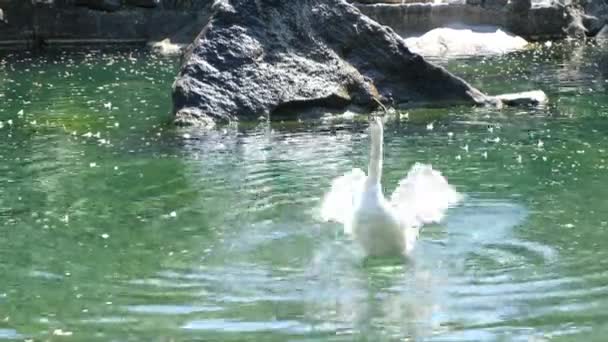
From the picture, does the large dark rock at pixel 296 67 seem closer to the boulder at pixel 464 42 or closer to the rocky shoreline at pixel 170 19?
the boulder at pixel 464 42

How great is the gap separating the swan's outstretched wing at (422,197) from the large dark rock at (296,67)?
6889mm

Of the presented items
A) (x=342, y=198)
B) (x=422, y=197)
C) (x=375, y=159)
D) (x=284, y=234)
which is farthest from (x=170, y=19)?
(x=375, y=159)

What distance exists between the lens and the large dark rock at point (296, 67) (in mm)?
15445

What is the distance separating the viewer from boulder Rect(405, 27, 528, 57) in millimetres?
25125

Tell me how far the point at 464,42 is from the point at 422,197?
692 inches

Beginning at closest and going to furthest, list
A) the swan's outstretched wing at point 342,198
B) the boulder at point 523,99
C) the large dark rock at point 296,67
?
1. the swan's outstretched wing at point 342,198
2. the large dark rock at point 296,67
3. the boulder at point 523,99

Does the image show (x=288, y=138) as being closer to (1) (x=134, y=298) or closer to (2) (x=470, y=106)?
(2) (x=470, y=106)

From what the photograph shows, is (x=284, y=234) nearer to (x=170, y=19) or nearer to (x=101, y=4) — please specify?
(x=170, y=19)

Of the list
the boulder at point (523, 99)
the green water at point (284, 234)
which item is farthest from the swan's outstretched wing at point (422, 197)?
the boulder at point (523, 99)

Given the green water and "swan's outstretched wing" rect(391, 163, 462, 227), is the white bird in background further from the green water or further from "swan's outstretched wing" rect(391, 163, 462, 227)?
Result: the green water

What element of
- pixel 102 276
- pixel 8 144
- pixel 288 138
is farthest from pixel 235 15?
A: pixel 102 276

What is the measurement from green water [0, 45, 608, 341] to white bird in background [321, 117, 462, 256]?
0.68ft

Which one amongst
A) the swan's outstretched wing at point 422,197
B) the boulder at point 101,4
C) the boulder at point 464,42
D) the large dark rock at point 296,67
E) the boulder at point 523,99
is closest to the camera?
the swan's outstretched wing at point 422,197

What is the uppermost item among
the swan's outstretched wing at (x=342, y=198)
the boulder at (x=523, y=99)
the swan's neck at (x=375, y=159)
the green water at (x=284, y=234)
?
the swan's neck at (x=375, y=159)
